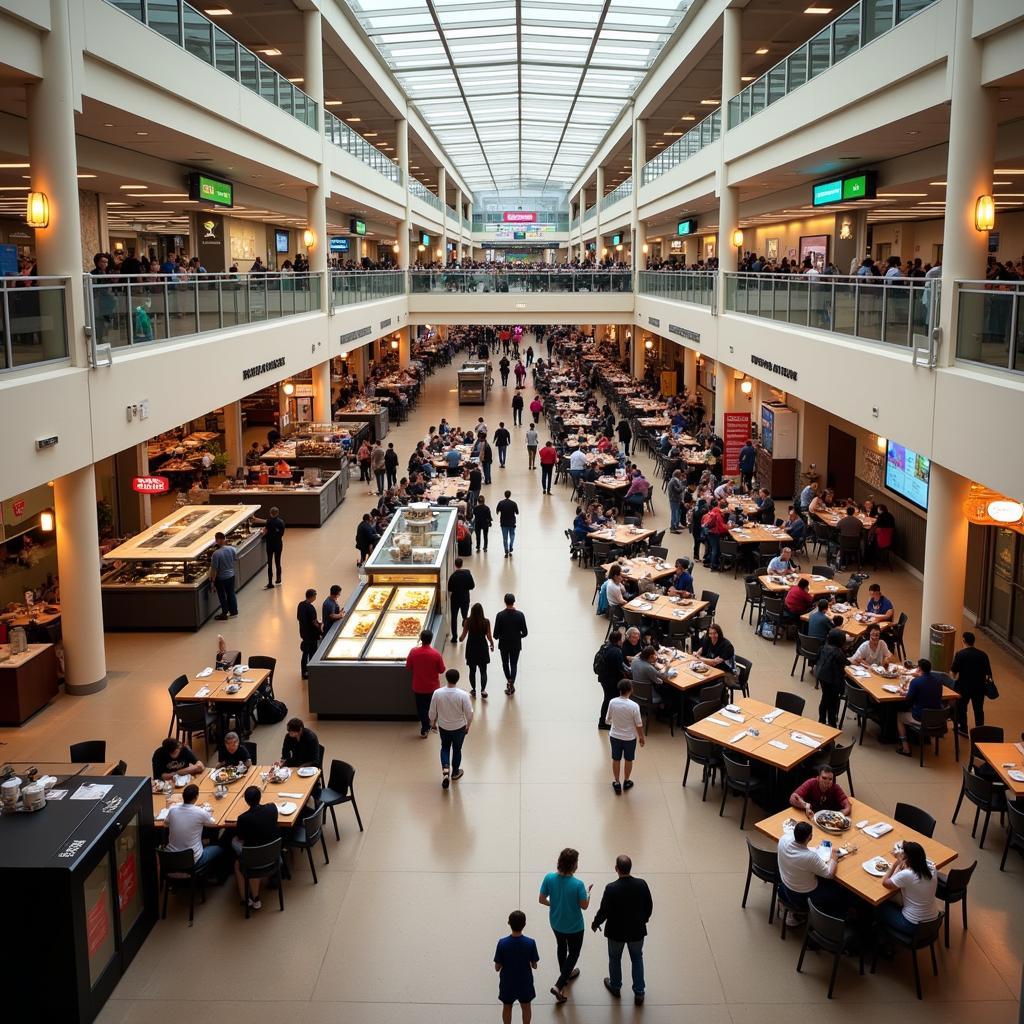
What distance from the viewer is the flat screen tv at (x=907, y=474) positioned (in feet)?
58.9

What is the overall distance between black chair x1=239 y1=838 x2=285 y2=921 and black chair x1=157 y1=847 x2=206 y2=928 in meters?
0.43

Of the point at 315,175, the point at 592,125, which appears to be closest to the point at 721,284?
the point at 315,175

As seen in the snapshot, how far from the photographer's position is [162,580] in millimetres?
16609

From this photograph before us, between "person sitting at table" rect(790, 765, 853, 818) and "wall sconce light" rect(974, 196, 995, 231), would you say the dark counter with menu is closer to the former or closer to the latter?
"person sitting at table" rect(790, 765, 853, 818)

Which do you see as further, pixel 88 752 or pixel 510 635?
pixel 510 635

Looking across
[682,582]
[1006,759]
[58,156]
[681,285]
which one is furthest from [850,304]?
[681,285]

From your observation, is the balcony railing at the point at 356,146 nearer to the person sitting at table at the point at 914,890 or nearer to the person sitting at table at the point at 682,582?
the person sitting at table at the point at 682,582

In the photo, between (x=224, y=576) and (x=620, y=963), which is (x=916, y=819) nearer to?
(x=620, y=963)

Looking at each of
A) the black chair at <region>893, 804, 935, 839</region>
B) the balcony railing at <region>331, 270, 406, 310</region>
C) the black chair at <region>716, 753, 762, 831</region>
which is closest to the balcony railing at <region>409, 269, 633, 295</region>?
the balcony railing at <region>331, 270, 406, 310</region>

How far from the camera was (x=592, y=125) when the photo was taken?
4800cm

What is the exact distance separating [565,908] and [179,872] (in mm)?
3546

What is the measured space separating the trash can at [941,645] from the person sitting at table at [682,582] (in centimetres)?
349

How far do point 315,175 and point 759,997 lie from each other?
2313cm

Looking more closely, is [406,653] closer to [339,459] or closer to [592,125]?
[339,459]
